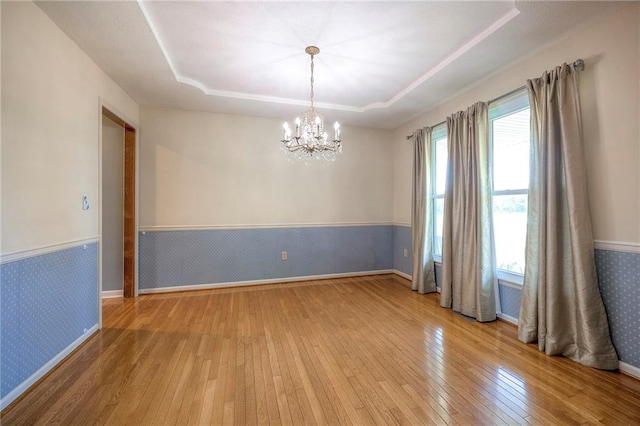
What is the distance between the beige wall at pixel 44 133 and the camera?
1625 millimetres

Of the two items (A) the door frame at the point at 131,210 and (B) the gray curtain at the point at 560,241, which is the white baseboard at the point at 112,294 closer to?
(A) the door frame at the point at 131,210

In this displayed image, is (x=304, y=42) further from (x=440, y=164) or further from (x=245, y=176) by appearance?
(x=440, y=164)

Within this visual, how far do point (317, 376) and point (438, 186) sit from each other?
9.89 feet

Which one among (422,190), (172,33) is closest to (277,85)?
(172,33)

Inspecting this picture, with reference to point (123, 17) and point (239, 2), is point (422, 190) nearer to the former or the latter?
point (239, 2)

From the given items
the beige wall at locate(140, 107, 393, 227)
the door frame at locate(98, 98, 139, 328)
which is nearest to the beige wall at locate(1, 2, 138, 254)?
the door frame at locate(98, 98, 139, 328)

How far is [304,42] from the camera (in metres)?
2.33

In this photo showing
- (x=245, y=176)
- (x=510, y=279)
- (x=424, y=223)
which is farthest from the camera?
(x=245, y=176)

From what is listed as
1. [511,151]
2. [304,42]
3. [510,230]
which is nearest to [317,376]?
[510,230]

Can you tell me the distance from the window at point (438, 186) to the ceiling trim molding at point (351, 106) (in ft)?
2.80

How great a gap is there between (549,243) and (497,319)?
112 centimetres

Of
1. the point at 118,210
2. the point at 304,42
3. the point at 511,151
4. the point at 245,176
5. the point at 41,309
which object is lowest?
the point at 41,309

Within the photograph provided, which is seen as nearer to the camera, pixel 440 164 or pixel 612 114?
pixel 612 114

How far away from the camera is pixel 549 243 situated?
84.2 inches
